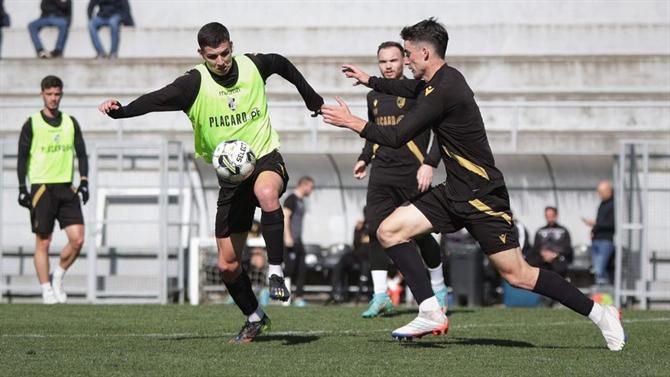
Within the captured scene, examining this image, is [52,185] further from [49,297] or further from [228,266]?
[228,266]

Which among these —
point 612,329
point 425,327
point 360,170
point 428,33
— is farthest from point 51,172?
point 612,329

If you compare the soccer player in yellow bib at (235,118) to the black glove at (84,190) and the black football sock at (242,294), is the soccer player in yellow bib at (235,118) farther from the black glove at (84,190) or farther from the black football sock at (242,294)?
the black glove at (84,190)

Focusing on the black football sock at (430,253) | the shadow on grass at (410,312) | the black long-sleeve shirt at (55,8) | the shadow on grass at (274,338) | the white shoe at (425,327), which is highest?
the black long-sleeve shirt at (55,8)

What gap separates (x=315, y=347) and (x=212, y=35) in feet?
7.07

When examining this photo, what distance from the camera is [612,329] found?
855 centimetres

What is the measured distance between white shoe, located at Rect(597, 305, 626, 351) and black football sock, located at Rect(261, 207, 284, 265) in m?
2.12

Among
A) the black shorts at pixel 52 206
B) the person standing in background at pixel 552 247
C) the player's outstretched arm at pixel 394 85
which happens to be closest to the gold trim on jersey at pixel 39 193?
the black shorts at pixel 52 206

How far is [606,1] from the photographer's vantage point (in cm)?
2359

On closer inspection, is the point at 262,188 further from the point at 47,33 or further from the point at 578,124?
the point at 47,33

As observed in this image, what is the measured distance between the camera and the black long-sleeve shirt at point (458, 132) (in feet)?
27.5

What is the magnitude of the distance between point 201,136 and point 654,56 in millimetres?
14010

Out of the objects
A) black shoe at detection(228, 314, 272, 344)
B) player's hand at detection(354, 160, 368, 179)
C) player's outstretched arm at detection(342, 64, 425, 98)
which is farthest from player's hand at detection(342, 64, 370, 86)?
player's hand at detection(354, 160, 368, 179)

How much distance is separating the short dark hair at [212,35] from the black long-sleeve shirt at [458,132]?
1342 mm

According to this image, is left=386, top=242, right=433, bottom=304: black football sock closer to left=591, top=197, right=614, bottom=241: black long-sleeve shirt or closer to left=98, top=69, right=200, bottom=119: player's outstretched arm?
left=98, top=69, right=200, bottom=119: player's outstretched arm
